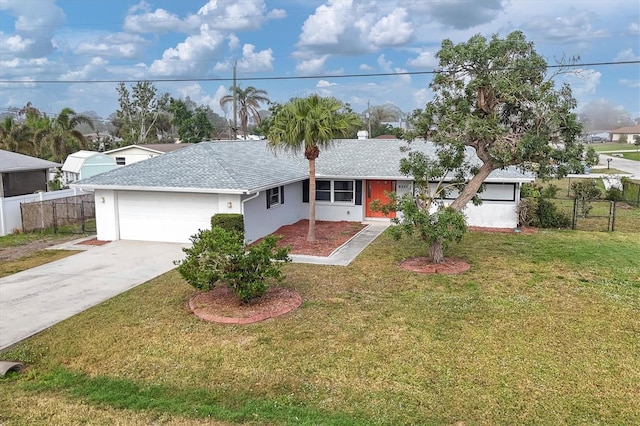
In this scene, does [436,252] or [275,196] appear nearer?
[436,252]

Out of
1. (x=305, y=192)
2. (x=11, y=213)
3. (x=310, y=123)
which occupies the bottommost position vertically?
(x=11, y=213)

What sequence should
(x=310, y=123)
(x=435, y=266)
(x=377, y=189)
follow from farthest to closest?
1. (x=377, y=189)
2. (x=310, y=123)
3. (x=435, y=266)

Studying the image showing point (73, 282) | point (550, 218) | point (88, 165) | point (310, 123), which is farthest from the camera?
point (88, 165)

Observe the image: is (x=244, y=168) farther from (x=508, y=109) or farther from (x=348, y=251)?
(x=508, y=109)

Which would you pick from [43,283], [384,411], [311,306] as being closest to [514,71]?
[311,306]

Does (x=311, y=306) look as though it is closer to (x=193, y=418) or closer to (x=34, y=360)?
(x=193, y=418)

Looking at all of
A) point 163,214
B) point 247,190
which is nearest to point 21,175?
point 163,214

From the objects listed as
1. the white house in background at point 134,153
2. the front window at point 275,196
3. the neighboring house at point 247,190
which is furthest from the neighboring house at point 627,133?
the front window at point 275,196
